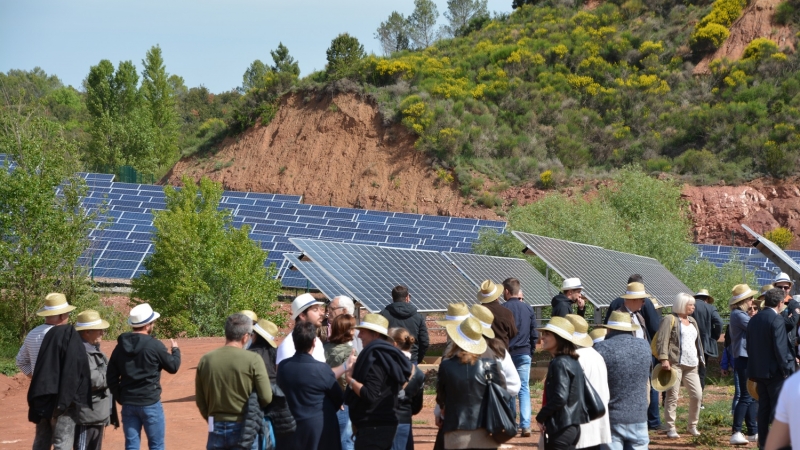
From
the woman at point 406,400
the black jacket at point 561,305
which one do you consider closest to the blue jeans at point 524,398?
the black jacket at point 561,305

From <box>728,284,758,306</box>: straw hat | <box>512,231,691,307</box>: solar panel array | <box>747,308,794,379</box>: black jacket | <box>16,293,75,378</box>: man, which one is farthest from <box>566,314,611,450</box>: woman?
<box>512,231,691,307</box>: solar panel array

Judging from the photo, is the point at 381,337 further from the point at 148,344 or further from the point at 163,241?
the point at 163,241

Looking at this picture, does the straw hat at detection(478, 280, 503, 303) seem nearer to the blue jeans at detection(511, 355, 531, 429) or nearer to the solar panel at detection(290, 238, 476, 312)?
the blue jeans at detection(511, 355, 531, 429)

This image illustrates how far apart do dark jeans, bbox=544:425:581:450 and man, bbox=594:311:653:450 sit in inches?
35.4

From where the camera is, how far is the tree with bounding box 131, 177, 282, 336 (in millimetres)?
23688

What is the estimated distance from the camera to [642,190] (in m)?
38.3

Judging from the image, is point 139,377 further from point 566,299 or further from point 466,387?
point 566,299

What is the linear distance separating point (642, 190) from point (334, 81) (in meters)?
21.7

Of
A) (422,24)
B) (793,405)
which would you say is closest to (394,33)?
(422,24)

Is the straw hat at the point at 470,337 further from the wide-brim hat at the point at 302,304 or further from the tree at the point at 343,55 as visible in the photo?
the tree at the point at 343,55

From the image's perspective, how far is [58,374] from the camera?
8.04m

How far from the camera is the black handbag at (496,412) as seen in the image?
6.67 metres

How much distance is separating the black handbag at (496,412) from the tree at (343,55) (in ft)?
159

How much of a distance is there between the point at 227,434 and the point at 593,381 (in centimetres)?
289
